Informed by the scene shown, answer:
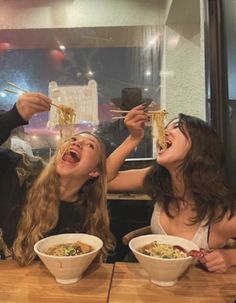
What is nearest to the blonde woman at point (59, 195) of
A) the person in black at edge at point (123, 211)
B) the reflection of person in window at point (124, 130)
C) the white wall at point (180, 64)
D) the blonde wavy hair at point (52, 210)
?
the blonde wavy hair at point (52, 210)

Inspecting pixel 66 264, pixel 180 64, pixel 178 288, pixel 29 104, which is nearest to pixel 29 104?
pixel 29 104

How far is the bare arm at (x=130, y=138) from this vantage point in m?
1.57

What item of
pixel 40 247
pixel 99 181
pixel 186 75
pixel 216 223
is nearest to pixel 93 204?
pixel 99 181

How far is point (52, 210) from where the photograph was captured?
140cm

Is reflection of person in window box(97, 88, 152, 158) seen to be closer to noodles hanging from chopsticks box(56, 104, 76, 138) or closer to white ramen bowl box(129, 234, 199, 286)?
noodles hanging from chopsticks box(56, 104, 76, 138)

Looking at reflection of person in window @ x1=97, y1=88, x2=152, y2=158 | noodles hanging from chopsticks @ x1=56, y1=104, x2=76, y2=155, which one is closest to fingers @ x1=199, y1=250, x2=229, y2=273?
noodles hanging from chopsticks @ x1=56, y1=104, x2=76, y2=155

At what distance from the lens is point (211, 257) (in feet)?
3.69

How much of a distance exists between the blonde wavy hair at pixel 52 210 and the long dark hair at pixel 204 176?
31cm

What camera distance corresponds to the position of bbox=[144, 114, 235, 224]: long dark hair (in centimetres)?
136

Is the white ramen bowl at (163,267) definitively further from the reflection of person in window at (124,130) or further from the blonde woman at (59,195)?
the reflection of person in window at (124,130)

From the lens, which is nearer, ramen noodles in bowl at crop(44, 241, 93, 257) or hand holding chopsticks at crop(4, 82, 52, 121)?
ramen noodles in bowl at crop(44, 241, 93, 257)

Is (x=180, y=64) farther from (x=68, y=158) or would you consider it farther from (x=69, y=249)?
(x=69, y=249)

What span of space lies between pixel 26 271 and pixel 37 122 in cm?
146

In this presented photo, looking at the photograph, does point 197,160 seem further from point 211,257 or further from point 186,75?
point 186,75
